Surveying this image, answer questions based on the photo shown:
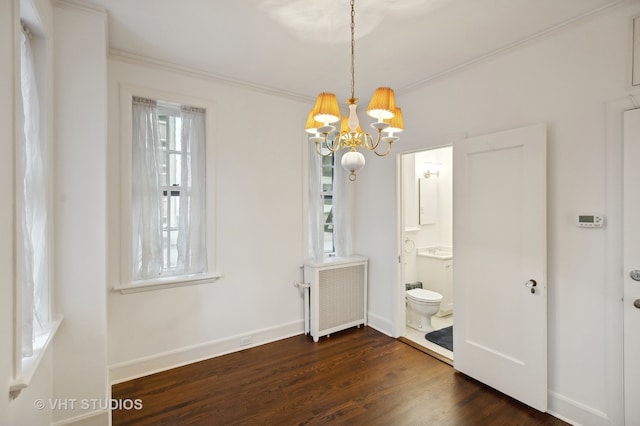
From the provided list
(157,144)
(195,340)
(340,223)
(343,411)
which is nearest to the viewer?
(343,411)

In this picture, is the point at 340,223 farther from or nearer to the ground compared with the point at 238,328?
Result: farther from the ground

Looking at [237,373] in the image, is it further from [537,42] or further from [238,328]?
[537,42]

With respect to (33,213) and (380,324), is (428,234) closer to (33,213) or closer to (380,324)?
(380,324)

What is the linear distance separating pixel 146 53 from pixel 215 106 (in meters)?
0.68

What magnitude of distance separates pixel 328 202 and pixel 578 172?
8.11ft

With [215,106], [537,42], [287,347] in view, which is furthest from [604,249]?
[215,106]

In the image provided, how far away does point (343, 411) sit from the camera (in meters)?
2.19

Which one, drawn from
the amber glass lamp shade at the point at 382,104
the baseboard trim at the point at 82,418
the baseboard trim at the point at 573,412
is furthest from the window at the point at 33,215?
the baseboard trim at the point at 573,412

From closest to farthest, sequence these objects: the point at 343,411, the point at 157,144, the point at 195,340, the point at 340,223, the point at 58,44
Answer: the point at 58,44 → the point at 343,411 → the point at 157,144 → the point at 195,340 → the point at 340,223

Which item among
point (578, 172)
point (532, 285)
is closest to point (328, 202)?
point (532, 285)

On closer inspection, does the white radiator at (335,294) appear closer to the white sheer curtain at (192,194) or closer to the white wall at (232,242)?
the white wall at (232,242)

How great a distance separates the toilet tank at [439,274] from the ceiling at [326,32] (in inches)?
95.3

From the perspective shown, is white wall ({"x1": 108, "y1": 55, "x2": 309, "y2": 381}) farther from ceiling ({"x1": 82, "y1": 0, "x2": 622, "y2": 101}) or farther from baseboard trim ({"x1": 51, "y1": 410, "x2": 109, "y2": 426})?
baseboard trim ({"x1": 51, "y1": 410, "x2": 109, "y2": 426})

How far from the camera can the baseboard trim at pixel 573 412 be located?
6.47ft
